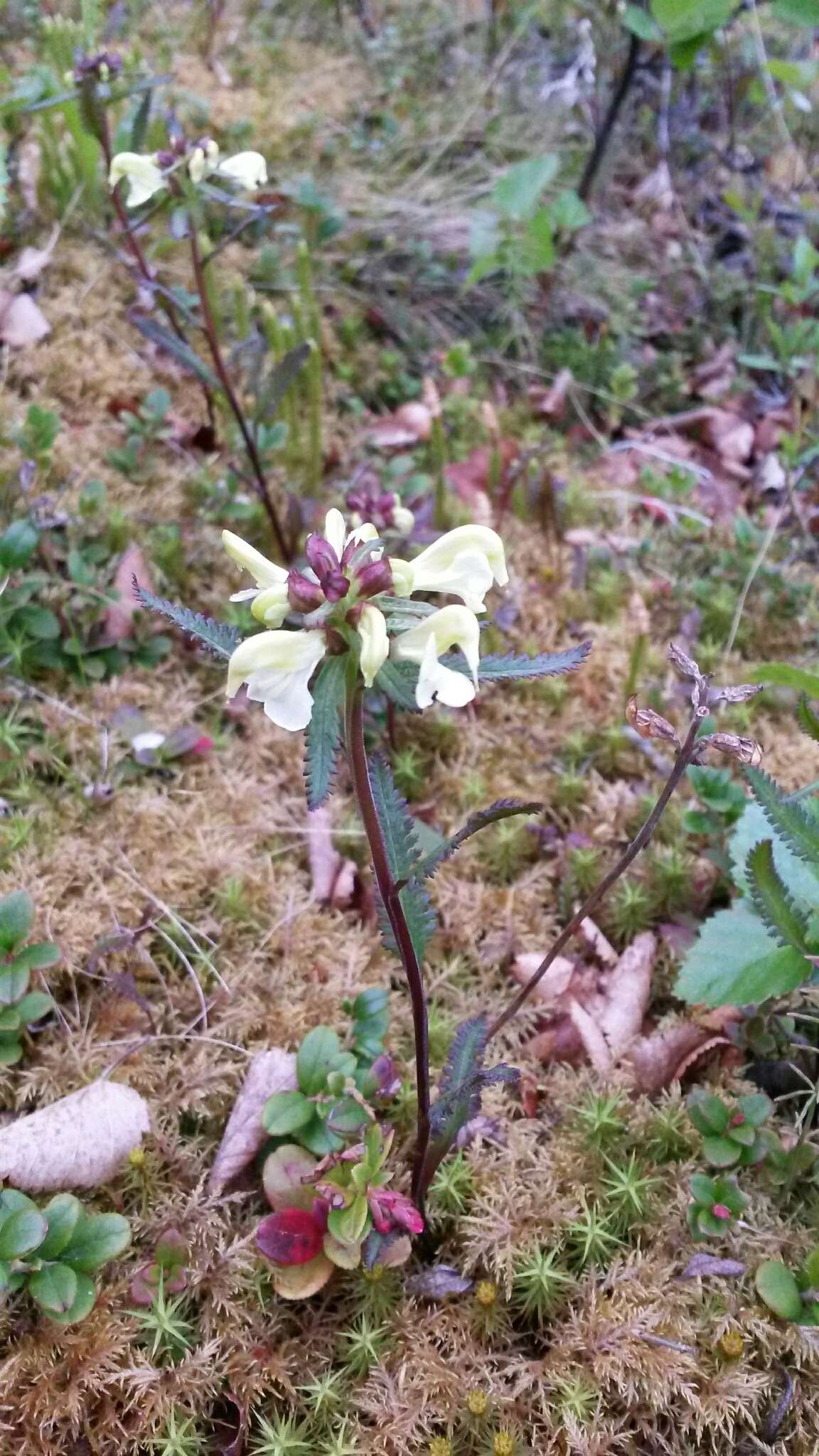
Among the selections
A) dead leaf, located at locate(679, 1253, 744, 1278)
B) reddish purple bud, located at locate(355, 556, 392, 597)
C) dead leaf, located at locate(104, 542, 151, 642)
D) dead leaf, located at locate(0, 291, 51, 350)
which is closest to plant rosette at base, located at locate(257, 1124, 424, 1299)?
dead leaf, located at locate(679, 1253, 744, 1278)

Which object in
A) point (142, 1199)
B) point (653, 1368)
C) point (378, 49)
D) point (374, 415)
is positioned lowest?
point (653, 1368)

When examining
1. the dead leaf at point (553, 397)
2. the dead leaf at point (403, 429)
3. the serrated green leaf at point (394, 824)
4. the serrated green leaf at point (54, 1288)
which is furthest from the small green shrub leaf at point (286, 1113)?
the dead leaf at point (553, 397)

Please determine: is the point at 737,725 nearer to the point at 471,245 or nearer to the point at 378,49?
the point at 471,245

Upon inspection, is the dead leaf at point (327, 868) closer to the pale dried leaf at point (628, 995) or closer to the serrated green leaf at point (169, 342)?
the pale dried leaf at point (628, 995)

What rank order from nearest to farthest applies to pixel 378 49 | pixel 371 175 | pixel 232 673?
pixel 232 673
pixel 371 175
pixel 378 49

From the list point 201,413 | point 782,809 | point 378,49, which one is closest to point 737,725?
point 782,809

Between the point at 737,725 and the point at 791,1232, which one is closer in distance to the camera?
the point at 791,1232

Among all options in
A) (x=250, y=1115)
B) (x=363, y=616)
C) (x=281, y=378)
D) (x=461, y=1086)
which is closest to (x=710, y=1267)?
(x=461, y=1086)
